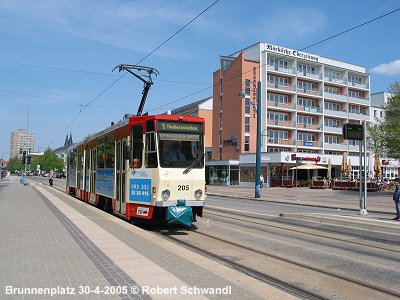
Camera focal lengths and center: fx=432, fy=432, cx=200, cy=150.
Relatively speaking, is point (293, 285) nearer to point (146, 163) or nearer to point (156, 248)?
point (156, 248)

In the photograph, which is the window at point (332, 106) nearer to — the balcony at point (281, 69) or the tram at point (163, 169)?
the balcony at point (281, 69)

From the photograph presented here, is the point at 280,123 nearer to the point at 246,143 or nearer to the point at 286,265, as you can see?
the point at 246,143

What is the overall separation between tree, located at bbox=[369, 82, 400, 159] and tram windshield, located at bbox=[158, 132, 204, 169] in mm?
32654

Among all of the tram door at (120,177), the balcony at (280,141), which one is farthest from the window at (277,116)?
the tram door at (120,177)

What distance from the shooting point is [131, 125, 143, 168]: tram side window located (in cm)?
1212

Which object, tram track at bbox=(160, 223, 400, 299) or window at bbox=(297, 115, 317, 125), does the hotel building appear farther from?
tram track at bbox=(160, 223, 400, 299)

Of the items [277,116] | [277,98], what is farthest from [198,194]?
[277,98]

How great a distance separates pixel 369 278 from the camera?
7105 millimetres

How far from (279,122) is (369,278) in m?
62.8

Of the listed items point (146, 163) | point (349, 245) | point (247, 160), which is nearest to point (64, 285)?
point (146, 163)

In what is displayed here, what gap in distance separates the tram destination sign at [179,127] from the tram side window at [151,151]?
1.07 ft

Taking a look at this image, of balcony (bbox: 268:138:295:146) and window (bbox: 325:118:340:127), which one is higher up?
window (bbox: 325:118:340:127)

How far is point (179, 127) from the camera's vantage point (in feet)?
39.8

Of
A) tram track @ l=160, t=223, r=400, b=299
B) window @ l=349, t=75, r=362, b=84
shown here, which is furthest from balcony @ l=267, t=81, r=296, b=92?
tram track @ l=160, t=223, r=400, b=299
